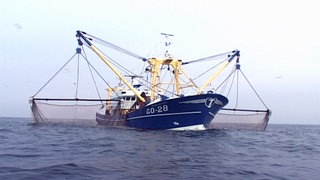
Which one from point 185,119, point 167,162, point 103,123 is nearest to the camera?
point 167,162

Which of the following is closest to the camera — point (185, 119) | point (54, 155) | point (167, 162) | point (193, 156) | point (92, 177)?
point (92, 177)

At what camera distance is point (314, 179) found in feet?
38.0

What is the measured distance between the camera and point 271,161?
15148 mm

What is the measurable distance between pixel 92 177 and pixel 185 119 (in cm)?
2442

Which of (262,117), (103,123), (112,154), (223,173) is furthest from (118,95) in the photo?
(223,173)

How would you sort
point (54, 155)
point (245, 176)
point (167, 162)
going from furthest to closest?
point (54, 155) < point (167, 162) < point (245, 176)

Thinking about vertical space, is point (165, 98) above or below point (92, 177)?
above

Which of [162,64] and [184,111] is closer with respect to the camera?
[184,111]

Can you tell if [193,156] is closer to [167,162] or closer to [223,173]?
[167,162]

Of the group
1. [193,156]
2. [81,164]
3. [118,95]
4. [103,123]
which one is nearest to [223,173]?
[193,156]

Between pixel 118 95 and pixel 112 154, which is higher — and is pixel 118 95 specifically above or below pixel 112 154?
above

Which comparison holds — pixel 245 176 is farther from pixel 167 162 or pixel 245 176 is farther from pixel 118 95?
pixel 118 95

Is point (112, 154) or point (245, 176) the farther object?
point (112, 154)

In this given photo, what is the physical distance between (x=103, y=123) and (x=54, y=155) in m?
41.8
